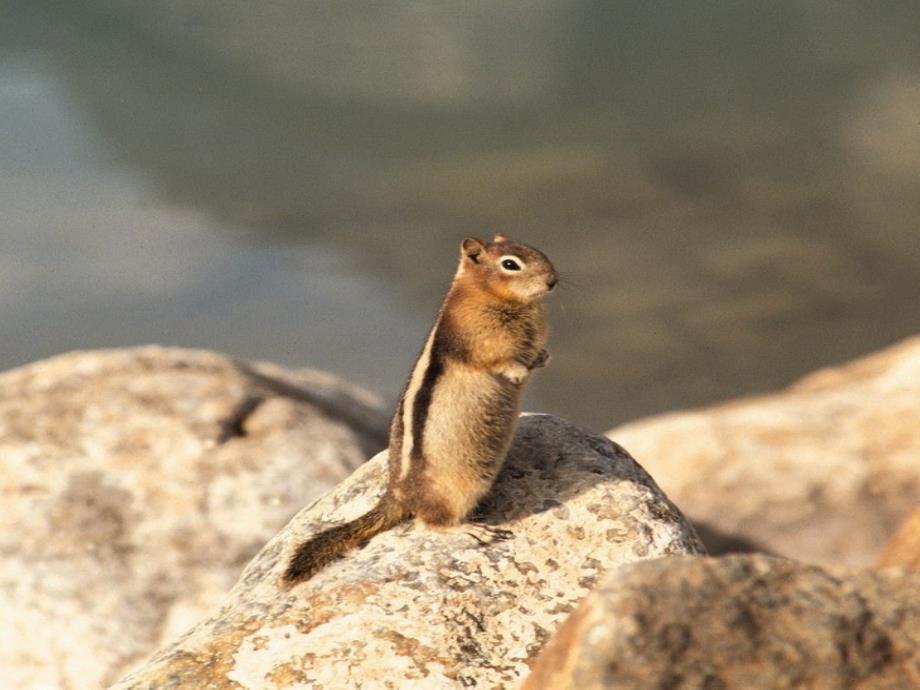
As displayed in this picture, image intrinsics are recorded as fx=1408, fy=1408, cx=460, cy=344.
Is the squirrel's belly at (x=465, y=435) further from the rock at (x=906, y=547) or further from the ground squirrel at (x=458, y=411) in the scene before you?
the rock at (x=906, y=547)

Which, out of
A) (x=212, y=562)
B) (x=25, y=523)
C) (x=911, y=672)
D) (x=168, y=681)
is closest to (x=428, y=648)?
(x=168, y=681)

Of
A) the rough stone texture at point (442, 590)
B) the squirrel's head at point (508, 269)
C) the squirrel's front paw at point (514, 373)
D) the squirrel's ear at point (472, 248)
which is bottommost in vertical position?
the rough stone texture at point (442, 590)

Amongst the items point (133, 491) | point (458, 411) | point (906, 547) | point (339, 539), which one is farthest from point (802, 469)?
point (339, 539)

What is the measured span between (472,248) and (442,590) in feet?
6.58

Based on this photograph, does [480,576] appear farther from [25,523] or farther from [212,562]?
[25,523]

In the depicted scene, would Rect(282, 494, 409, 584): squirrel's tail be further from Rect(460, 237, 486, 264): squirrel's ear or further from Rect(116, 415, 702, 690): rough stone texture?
Rect(460, 237, 486, 264): squirrel's ear

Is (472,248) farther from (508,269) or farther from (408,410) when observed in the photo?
(408,410)

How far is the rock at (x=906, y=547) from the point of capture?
9.68m

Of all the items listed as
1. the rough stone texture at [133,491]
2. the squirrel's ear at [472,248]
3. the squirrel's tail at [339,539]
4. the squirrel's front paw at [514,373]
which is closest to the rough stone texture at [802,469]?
the rough stone texture at [133,491]

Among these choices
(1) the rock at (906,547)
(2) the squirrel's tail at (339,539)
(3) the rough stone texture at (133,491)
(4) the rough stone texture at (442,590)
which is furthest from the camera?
(1) the rock at (906,547)

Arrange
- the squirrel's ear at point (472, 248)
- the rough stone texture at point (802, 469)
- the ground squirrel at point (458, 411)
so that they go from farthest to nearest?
the rough stone texture at point (802, 469) < the squirrel's ear at point (472, 248) < the ground squirrel at point (458, 411)

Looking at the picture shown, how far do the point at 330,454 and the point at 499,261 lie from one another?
147 inches

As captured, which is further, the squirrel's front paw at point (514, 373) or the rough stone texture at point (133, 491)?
the rough stone texture at point (133, 491)

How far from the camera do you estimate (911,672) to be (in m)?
4.41
